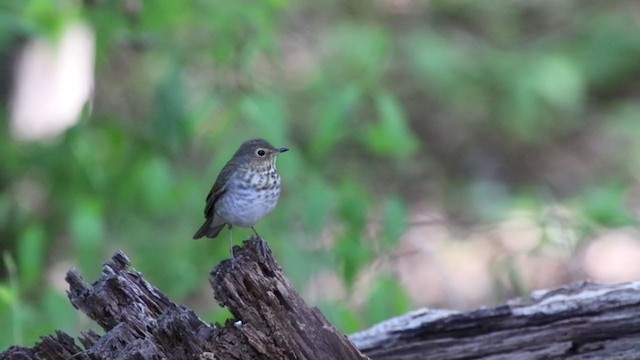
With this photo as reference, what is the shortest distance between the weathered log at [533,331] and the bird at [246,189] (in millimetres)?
694

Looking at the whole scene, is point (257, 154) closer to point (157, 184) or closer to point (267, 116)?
point (267, 116)

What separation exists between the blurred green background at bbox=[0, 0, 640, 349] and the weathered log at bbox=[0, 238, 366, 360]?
1.32 m

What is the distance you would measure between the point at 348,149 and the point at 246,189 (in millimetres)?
5734

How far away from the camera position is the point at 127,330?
360cm

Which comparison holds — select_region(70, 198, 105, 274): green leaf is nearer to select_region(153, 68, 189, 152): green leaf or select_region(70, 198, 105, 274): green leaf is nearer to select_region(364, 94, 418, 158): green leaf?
select_region(153, 68, 189, 152): green leaf

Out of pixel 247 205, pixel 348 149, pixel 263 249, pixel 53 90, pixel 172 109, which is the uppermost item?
pixel 348 149

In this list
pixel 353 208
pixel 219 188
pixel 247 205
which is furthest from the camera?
pixel 353 208

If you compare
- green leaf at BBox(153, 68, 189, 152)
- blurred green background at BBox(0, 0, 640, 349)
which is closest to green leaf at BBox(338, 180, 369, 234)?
blurred green background at BBox(0, 0, 640, 349)

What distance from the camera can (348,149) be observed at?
10.4 meters

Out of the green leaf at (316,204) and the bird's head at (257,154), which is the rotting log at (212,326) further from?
the green leaf at (316,204)

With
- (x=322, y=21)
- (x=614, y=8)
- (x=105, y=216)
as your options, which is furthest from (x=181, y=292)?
(x=614, y=8)

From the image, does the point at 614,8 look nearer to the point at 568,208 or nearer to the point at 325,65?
the point at 568,208

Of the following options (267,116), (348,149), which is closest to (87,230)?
(267,116)

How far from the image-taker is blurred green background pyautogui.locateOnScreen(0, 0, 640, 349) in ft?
19.8
